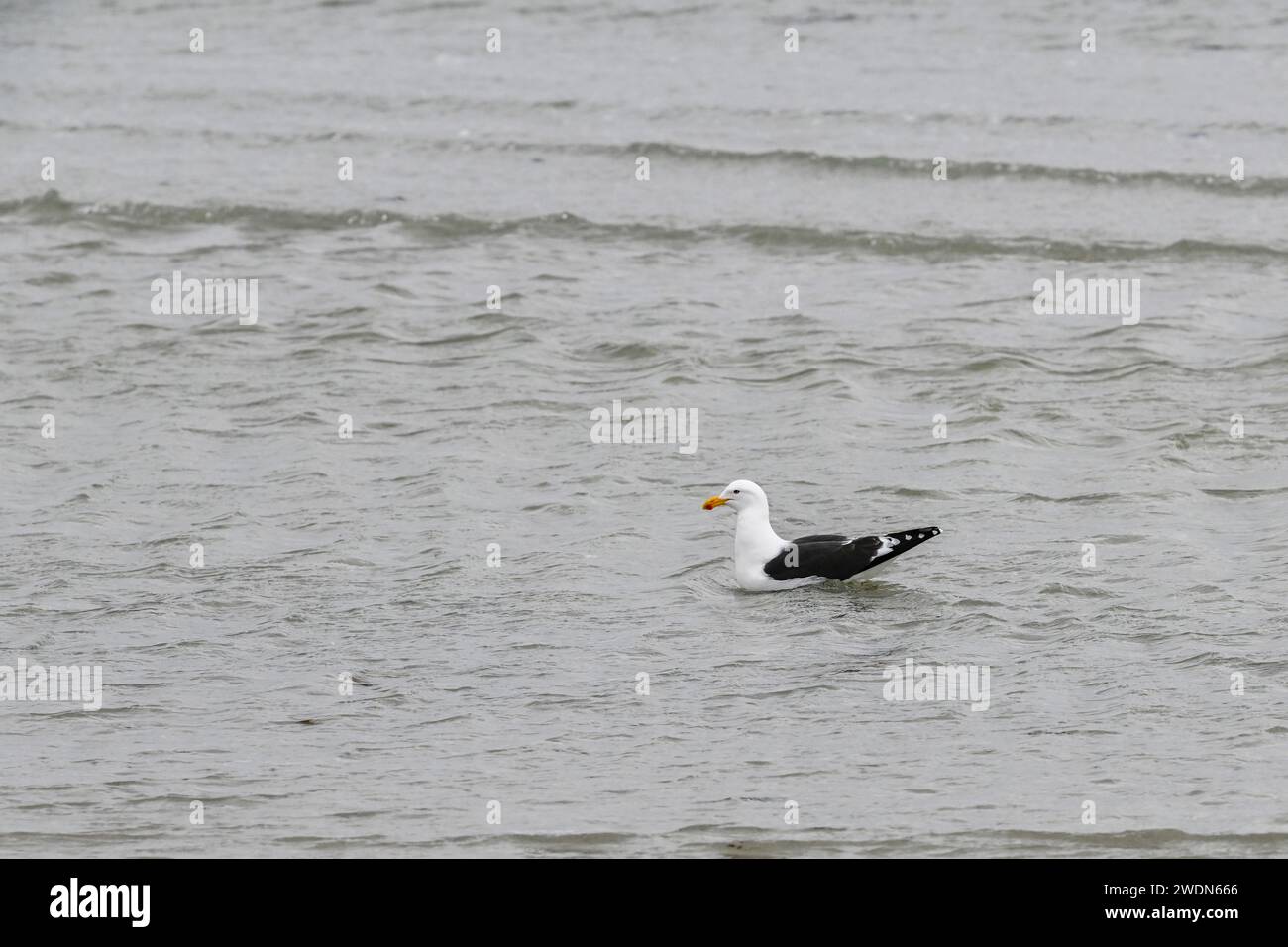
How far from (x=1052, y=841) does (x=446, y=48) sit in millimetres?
18485

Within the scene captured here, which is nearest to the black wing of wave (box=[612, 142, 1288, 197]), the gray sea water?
the gray sea water

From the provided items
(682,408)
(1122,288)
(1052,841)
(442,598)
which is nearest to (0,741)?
(442,598)

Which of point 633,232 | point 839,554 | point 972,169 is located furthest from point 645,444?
point 972,169

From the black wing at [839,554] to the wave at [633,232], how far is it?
22.5ft

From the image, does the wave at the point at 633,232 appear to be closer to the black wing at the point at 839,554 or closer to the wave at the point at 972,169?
the wave at the point at 972,169

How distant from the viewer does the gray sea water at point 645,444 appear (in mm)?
7547

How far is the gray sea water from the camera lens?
755 centimetres

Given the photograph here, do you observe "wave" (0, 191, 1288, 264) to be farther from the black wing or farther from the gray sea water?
the black wing

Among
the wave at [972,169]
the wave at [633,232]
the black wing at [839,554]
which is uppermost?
the wave at [972,169]

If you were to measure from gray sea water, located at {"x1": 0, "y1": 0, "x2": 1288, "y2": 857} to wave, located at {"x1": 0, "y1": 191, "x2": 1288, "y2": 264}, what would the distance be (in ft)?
0.21

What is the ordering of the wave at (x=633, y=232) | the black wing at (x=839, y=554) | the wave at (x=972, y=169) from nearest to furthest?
the black wing at (x=839, y=554) < the wave at (x=633, y=232) < the wave at (x=972, y=169)

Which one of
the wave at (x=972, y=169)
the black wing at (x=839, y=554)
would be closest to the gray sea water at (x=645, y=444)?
the wave at (x=972, y=169)

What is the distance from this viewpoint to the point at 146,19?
2569 cm
